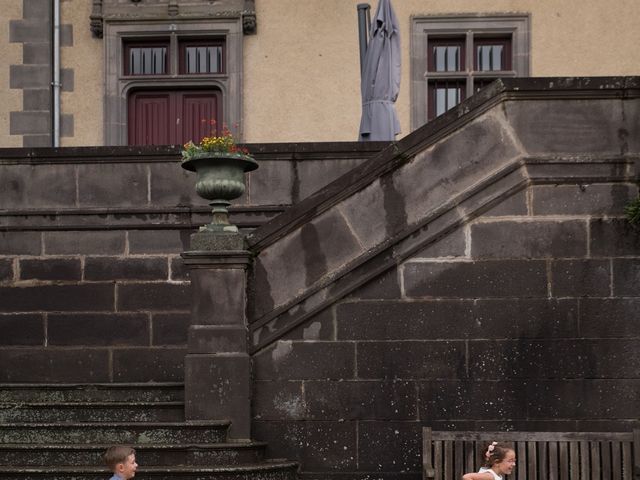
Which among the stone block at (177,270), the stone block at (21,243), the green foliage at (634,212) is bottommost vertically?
the stone block at (177,270)

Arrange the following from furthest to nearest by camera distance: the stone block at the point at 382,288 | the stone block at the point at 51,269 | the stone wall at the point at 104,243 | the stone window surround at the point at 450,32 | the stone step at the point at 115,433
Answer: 1. the stone window surround at the point at 450,32
2. the stone block at the point at 51,269
3. the stone wall at the point at 104,243
4. the stone block at the point at 382,288
5. the stone step at the point at 115,433

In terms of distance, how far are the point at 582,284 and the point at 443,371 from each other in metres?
1.32

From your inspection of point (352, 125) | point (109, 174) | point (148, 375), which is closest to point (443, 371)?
point (148, 375)

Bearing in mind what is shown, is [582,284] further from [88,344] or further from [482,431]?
[88,344]

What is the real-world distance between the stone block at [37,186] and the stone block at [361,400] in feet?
12.3

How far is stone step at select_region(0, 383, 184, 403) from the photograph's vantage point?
1040 centimetres

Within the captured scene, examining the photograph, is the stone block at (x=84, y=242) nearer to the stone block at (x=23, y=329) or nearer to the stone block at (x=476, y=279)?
the stone block at (x=23, y=329)

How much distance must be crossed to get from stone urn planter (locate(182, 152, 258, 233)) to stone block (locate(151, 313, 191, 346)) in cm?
227

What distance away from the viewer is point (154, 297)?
39.7 feet

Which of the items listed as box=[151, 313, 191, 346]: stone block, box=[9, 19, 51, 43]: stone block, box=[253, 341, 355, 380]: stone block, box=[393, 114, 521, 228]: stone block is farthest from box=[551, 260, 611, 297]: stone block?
box=[9, 19, 51, 43]: stone block

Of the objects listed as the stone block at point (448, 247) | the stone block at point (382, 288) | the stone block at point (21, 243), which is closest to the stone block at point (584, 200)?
the stone block at point (448, 247)

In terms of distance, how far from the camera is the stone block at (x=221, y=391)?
9766mm

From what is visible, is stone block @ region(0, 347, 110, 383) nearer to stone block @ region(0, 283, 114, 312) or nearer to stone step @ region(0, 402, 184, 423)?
stone block @ region(0, 283, 114, 312)

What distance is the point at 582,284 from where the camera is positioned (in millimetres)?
10000
